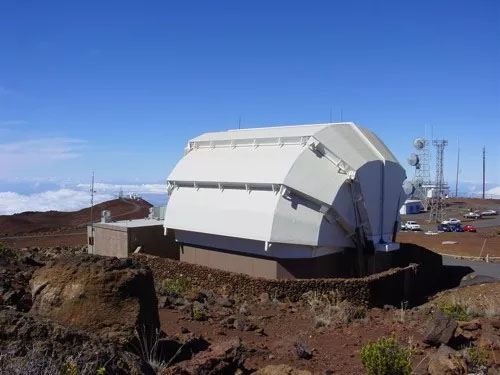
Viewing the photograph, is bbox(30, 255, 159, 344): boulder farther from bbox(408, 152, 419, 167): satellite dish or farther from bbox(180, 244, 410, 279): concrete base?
bbox(408, 152, 419, 167): satellite dish

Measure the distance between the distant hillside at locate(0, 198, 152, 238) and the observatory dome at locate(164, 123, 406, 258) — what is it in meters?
23.8

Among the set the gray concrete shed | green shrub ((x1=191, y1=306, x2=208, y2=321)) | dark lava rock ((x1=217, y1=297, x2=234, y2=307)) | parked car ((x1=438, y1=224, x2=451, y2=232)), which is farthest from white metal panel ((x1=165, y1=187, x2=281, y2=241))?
parked car ((x1=438, y1=224, x2=451, y2=232))

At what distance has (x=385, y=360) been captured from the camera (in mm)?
6004

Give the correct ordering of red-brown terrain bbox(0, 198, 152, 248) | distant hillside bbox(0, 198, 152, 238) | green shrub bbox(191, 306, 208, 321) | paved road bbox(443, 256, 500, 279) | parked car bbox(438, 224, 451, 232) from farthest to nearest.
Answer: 1. parked car bbox(438, 224, 451, 232)
2. distant hillside bbox(0, 198, 152, 238)
3. red-brown terrain bbox(0, 198, 152, 248)
4. paved road bbox(443, 256, 500, 279)
5. green shrub bbox(191, 306, 208, 321)

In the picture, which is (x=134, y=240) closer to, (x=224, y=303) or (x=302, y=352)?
(x=224, y=303)

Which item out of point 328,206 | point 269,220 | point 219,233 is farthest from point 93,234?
point 328,206

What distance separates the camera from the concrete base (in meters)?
17.6

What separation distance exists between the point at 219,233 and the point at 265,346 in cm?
1076

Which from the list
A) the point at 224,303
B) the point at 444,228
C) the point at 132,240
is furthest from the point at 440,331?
the point at 444,228

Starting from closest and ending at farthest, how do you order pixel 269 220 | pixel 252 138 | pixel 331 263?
pixel 269 220
pixel 331 263
pixel 252 138

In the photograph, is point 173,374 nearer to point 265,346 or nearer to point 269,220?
point 265,346

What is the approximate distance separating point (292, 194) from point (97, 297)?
11548 millimetres

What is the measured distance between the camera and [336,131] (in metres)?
19.5

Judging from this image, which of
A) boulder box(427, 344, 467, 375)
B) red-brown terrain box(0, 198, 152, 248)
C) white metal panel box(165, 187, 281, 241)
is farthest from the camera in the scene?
red-brown terrain box(0, 198, 152, 248)
